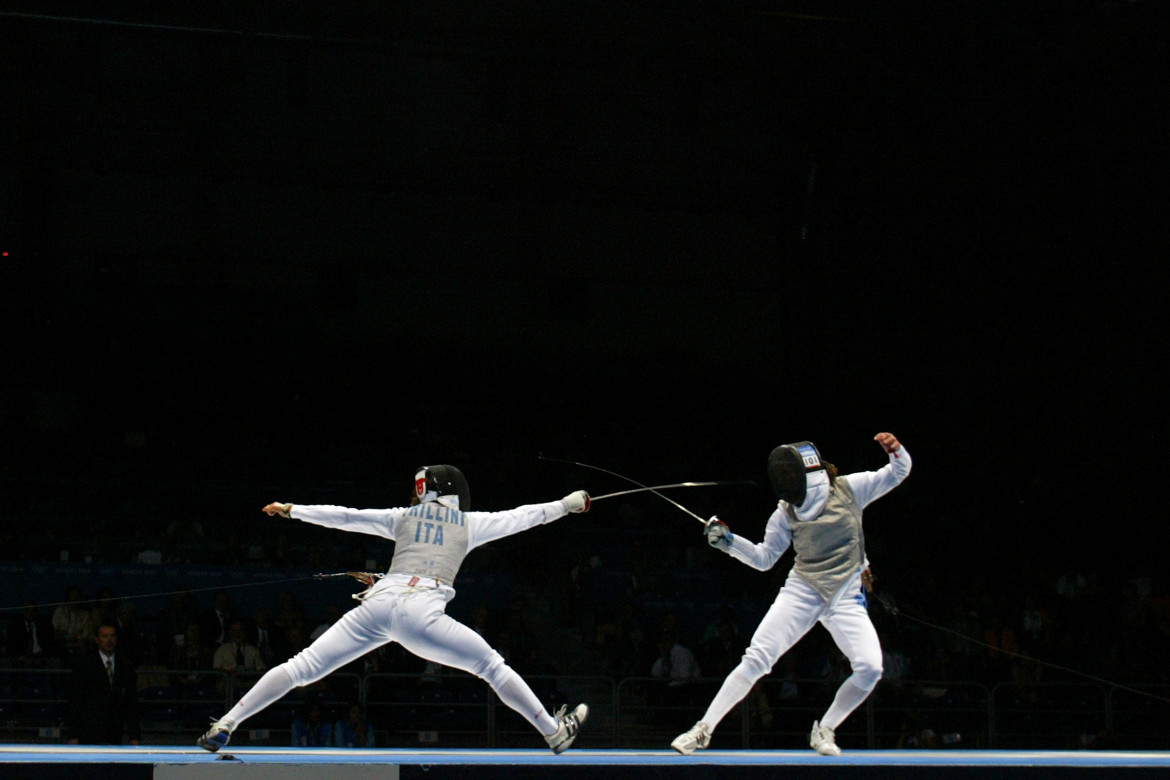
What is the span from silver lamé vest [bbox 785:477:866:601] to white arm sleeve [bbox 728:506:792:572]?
0.15 ft

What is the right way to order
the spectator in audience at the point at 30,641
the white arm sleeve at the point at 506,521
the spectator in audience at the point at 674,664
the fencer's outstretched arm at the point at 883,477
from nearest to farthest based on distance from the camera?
the white arm sleeve at the point at 506,521, the fencer's outstretched arm at the point at 883,477, the spectator in audience at the point at 30,641, the spectator in audience at the point at 674,664

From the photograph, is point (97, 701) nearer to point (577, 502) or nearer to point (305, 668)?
point (305, 668)

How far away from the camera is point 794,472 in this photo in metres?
Result: 5.41

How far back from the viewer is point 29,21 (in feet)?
43.3

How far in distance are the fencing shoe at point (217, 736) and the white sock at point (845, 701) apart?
8.96 feet

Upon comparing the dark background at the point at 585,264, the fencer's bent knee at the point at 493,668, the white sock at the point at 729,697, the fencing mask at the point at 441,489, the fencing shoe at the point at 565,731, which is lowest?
the fencing shoe at the point at 565,731

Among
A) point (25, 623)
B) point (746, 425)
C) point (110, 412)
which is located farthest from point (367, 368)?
point (25, 623)

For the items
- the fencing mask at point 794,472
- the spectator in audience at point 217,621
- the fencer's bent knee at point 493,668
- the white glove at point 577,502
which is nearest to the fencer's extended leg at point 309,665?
the fencer's bent knee at point 493,668

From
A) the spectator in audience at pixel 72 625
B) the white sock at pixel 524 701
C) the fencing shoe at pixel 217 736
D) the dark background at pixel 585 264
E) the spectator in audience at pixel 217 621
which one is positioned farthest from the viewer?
the dark background at pixel 585 264

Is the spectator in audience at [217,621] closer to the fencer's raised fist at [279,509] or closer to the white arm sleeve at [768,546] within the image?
the fencer's raised fist at [279,509]

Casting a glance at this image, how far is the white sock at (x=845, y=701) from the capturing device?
5.26 metres

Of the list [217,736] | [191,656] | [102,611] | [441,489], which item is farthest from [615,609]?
[217,736]

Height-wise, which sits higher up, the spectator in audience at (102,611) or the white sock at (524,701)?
the spectator in audience at (102,611)

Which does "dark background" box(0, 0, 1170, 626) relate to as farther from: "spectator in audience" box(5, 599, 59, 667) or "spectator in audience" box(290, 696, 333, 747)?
"spectator in audience" box(290, 696, 333, 747)
